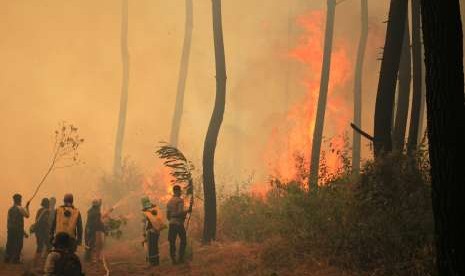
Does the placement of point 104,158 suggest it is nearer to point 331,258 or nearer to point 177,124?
point 177,124

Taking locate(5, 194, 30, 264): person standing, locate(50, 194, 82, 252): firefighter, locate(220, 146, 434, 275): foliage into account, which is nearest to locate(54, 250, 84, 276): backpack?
locate(50, 194, 82, 252): firefighter

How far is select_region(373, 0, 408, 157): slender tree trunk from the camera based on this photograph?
1200cm

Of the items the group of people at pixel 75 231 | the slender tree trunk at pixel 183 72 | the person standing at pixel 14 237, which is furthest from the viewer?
the slender tree trunk at pixel 183 72

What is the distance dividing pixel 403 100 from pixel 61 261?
41.3 ft

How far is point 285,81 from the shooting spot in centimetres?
5256

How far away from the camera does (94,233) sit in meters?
14.8

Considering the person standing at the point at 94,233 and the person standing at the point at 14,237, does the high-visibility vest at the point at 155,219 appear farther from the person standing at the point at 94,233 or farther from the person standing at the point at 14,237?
the person standing at the point at 14,237

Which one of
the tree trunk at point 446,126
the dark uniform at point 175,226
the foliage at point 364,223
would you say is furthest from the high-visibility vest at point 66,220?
the tree trunk at point 446,126

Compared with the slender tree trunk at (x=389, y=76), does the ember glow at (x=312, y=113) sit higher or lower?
higher

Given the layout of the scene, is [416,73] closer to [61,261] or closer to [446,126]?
[446,126]

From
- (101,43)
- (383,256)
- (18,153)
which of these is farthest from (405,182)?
(101,43)

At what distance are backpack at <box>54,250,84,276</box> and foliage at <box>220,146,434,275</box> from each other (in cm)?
441

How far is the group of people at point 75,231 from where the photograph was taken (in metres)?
7.48

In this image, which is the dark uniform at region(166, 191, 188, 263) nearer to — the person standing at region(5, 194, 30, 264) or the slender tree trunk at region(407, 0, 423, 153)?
the person standing at region(5, 194, 30, 264)
